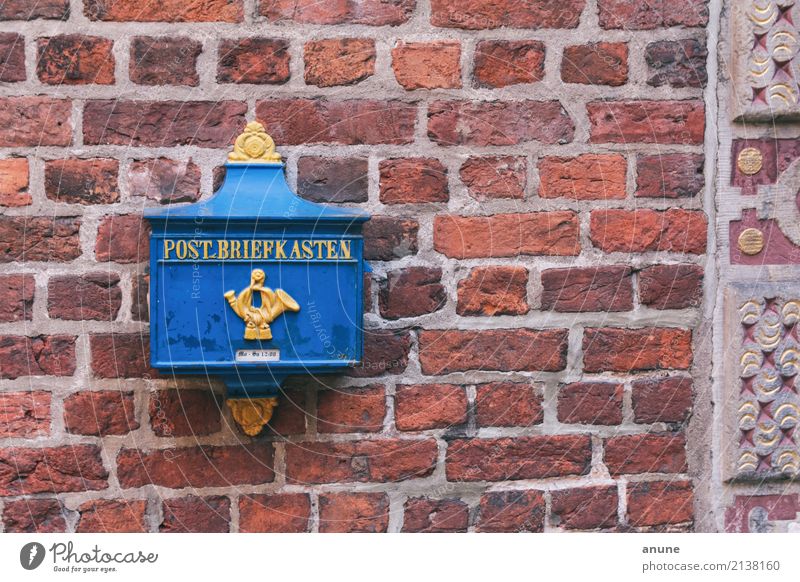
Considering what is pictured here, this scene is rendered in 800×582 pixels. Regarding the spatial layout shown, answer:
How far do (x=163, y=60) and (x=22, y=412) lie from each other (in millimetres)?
614

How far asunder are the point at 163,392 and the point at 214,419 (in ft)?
0.31

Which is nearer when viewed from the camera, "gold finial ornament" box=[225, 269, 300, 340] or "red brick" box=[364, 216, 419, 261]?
"gold finial ornament" box=[225, 269, 300, 340]

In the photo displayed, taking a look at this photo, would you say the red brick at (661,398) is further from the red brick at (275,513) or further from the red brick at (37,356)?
the red brick at (37,356)

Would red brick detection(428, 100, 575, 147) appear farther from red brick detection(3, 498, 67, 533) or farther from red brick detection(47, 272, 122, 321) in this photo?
red brick detection(3, 498, 67, 533)

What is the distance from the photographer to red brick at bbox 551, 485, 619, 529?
4.80ft

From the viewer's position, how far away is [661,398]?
146 centimetres

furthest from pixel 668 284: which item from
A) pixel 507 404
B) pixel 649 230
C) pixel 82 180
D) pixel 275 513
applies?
pixel 82 180

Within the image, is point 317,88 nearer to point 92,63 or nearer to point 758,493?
point 92,63

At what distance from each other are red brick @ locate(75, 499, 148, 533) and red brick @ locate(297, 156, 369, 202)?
585mm

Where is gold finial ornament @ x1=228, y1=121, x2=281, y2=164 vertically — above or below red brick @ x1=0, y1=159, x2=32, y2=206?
above

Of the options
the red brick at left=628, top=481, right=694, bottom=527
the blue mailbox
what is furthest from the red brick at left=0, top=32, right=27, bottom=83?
the red brick at left=628, top=481, right=694, bottom=527

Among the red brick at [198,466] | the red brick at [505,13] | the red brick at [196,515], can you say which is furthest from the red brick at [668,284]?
the red brick at [196,515]

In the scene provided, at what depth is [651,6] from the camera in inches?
56.1

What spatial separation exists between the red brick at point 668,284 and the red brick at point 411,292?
0.34 m
